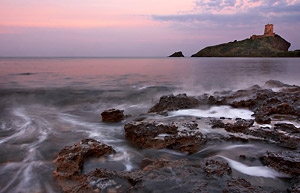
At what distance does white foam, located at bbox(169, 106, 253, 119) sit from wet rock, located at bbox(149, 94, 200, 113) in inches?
10.2

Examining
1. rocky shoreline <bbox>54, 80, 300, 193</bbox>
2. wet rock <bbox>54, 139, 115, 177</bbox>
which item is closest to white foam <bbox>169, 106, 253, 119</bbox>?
rocky shoreline <bbox>54, 80, 300, 193</bbox>

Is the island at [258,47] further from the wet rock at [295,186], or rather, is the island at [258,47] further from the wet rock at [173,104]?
the wet rock at [295,186]

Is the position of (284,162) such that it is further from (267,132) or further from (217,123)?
(217,123)

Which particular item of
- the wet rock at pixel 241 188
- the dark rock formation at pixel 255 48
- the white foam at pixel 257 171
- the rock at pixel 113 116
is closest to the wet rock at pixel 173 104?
the rock at pixel 113 116

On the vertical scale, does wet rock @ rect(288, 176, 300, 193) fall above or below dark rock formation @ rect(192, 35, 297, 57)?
below

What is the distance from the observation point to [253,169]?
3773 mm

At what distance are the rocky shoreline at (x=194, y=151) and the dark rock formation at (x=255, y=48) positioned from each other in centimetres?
10933

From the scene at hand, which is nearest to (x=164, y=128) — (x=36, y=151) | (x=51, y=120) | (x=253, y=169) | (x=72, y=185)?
(x=253, y=169)

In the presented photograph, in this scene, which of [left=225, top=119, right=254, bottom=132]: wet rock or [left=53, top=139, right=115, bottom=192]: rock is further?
[left=225, top=119, right=254, bottom=132]: wet rock

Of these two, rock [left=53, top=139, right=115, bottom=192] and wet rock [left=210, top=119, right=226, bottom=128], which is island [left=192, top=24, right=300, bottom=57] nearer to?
wet rock [left=210, top=119, right=226, bottom=128]

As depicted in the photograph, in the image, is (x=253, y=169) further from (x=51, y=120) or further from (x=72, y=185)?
(x=51, y=120)

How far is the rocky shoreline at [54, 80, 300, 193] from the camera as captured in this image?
3.12 m

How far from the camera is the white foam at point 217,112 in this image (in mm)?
6836

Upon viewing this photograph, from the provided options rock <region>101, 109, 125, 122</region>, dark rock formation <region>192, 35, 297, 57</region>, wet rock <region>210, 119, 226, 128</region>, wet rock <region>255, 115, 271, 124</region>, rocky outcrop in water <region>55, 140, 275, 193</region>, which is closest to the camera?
rocky outcrop in water <region>55, 140, 275, 193</region>
